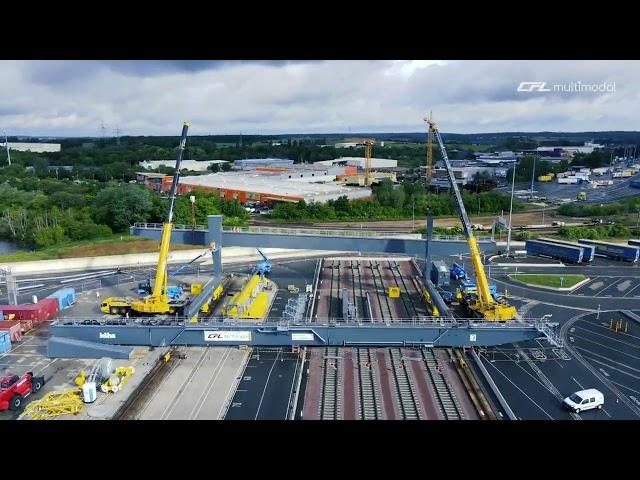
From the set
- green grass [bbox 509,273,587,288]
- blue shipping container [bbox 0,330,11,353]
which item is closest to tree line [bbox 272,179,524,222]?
green grass [bbox 509,273,587,288]

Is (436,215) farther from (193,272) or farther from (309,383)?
(309,383)

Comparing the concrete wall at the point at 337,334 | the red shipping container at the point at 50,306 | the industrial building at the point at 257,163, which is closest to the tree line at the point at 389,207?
the red shipping container at the point at 50,306

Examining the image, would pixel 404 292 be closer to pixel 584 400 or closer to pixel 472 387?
pixel 472 387

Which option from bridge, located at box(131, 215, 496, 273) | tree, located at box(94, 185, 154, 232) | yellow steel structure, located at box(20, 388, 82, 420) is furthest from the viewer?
tree, located at box(94, 185, 154, 232)

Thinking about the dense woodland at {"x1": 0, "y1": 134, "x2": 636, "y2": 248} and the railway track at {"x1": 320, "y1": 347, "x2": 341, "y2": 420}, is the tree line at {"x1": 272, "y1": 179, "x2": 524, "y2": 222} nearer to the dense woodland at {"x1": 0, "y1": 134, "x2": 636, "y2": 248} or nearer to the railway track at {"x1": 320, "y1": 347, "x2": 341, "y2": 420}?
the dense woodland at {"x1": 0, "y1": 134, "x2": 636, "y2": 248}

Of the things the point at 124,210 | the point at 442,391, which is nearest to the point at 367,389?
the point at 442,391

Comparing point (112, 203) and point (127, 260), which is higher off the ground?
point (112, 203)
